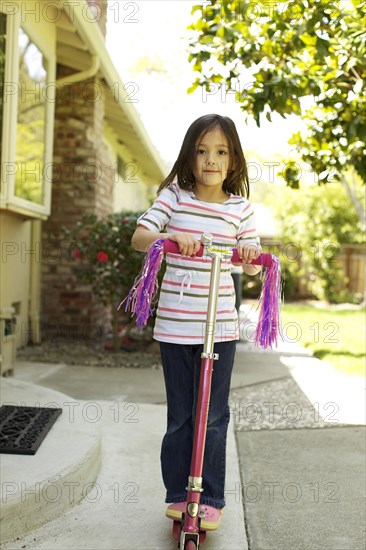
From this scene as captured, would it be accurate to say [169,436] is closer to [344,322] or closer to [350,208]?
[344,322]

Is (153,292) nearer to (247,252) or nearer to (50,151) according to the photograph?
(247,252)

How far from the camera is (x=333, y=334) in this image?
988 cm

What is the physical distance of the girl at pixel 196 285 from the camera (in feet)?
8.14

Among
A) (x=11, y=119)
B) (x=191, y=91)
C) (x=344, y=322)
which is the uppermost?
(x=191, y=91)

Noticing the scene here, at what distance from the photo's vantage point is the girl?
2482 mm

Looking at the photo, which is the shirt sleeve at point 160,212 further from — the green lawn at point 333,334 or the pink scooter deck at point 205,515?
the green lawn at point 333,334

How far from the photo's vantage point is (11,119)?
5.34 meters

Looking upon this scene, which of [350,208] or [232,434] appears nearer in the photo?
[232,434]

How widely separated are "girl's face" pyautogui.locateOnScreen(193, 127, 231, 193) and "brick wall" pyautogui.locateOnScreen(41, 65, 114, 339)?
508 centimetres

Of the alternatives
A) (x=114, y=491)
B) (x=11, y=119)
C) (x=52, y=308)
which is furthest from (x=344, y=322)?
(x=114, y=491)

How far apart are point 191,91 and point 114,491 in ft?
12.0

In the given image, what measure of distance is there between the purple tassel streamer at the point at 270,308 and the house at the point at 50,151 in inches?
121

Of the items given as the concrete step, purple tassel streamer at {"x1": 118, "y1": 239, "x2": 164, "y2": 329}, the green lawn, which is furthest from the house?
purple tassel streamer at {"x1": 118, "y1": 239, "x2": 164, "y2": 329}

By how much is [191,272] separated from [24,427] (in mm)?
1381
